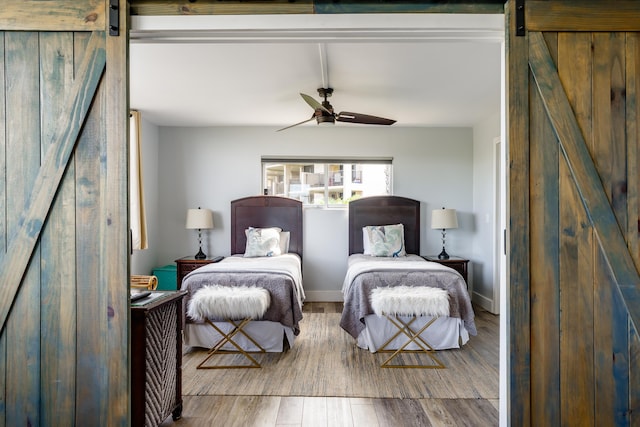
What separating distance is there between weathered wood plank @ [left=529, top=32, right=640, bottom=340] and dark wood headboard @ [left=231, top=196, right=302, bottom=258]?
3964 mm

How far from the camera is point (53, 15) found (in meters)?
1.77

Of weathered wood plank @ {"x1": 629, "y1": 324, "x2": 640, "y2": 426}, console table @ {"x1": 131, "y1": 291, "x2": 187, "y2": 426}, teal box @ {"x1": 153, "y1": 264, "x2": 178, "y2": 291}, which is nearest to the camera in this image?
weathered wood plank @ {"x1": 629, "y1": 324, "x2": 640, "y2": 426}

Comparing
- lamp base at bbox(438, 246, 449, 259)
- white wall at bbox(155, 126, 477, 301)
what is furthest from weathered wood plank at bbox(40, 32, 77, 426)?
lamp base at bbox(438, 246, 449, 259)

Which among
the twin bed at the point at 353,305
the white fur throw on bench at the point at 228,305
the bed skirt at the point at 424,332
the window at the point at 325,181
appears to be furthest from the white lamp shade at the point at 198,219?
the bed skirt at the point at 424,332

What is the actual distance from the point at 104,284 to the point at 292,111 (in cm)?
340

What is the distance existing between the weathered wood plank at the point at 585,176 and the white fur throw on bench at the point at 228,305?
2412 millimetres

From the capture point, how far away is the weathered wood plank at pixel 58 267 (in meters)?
1.74

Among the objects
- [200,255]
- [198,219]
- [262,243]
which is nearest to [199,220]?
[198,219]

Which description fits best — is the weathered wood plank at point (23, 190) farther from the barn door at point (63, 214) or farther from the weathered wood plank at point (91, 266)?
the weathered wood plank at point (91, 266)

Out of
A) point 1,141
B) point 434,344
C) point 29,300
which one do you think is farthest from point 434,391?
point 1,141

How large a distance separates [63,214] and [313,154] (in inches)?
159

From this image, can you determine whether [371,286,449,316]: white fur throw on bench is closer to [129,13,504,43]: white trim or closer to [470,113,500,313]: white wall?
[470,113,500,313]: white wall

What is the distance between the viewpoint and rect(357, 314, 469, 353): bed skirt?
354cm

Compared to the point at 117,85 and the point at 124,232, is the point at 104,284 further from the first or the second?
the point at 117,85
